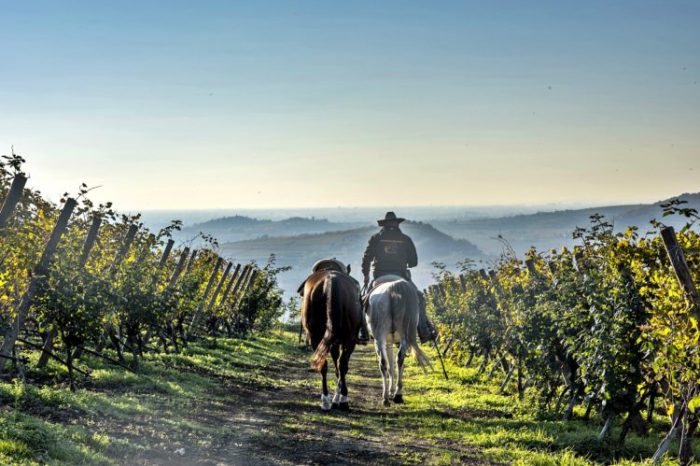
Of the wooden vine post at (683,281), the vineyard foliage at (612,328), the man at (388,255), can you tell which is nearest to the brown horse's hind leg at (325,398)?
the man at (388,255)

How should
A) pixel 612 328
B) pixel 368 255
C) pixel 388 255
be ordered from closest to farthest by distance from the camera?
pixel 612 328
pixel 388 255
pixel 368 255

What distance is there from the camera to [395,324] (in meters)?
12.5

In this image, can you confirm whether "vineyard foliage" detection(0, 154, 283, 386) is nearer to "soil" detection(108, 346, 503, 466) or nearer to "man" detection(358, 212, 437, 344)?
"soil" detection(108, 346, 503, 466)

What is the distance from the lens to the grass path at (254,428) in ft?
22.7

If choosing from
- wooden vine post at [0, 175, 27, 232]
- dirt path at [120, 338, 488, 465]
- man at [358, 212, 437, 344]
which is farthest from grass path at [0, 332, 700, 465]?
man at [358, 212, 437, 344]

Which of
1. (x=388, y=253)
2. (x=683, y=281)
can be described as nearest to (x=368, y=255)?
(x=388, y=253)

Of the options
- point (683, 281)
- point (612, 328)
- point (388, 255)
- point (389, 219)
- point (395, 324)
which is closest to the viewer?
point (683, 281)

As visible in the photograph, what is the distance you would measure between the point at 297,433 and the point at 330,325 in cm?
273

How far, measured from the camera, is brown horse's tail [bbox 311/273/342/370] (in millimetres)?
11141

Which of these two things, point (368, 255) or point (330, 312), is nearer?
point (330, 312)

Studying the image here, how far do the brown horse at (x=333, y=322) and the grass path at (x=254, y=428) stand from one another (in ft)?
2.22

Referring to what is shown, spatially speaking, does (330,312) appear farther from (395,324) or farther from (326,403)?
(395,324)

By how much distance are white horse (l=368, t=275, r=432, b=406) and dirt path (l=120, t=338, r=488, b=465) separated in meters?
0.78

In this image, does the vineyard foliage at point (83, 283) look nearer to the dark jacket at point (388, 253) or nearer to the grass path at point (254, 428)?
the grass path at point (254, 428)
